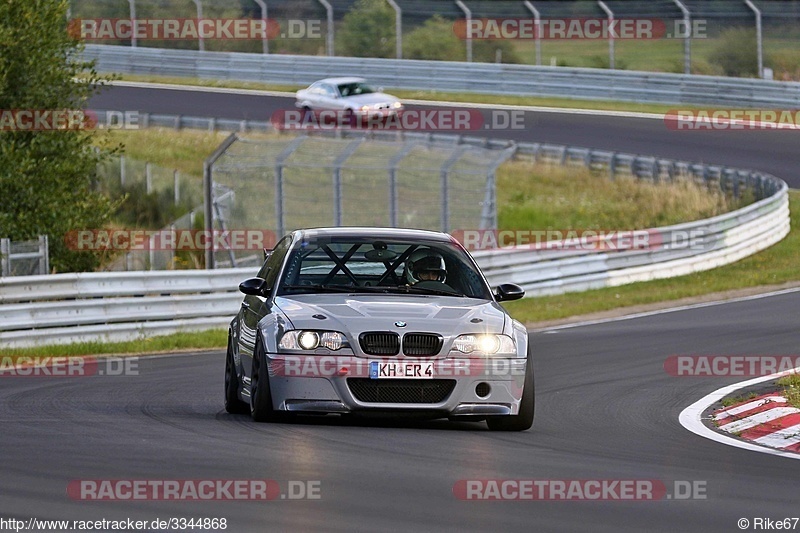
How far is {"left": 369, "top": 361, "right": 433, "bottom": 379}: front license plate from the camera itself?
31.6 ft

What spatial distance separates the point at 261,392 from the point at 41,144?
13.5 meters

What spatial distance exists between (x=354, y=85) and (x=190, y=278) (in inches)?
900

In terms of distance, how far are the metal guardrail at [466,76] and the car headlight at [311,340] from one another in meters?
31.4

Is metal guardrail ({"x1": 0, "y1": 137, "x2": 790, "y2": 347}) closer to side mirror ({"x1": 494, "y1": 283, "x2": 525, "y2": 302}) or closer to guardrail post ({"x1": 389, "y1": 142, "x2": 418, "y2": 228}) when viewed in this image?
guardrail post ({"x1": 389, "y1": 142, "x2": 418, "y2": 228})

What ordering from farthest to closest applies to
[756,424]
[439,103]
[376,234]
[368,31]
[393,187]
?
1. [368,31]
2. [439,103]
3. [393,187]
4. [376,234]
5. [756,424]

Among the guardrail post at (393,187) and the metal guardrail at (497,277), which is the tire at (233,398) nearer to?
the metal guardrail at (497,277)

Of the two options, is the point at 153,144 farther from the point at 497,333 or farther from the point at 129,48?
the point at 497,333

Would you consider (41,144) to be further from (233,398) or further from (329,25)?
(329,25)

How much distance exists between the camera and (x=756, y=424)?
34.7ft

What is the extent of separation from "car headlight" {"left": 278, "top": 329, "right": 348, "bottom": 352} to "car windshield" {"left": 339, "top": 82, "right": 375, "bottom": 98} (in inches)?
1228

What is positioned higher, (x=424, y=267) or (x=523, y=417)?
(x=424, y=267)

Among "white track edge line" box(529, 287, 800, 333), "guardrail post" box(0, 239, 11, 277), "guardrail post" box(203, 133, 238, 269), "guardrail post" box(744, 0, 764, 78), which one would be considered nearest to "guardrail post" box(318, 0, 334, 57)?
"guardrail post" box(744, 0, 764, 78)

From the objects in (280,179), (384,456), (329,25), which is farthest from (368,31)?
(384,456)

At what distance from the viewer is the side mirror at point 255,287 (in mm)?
10766
